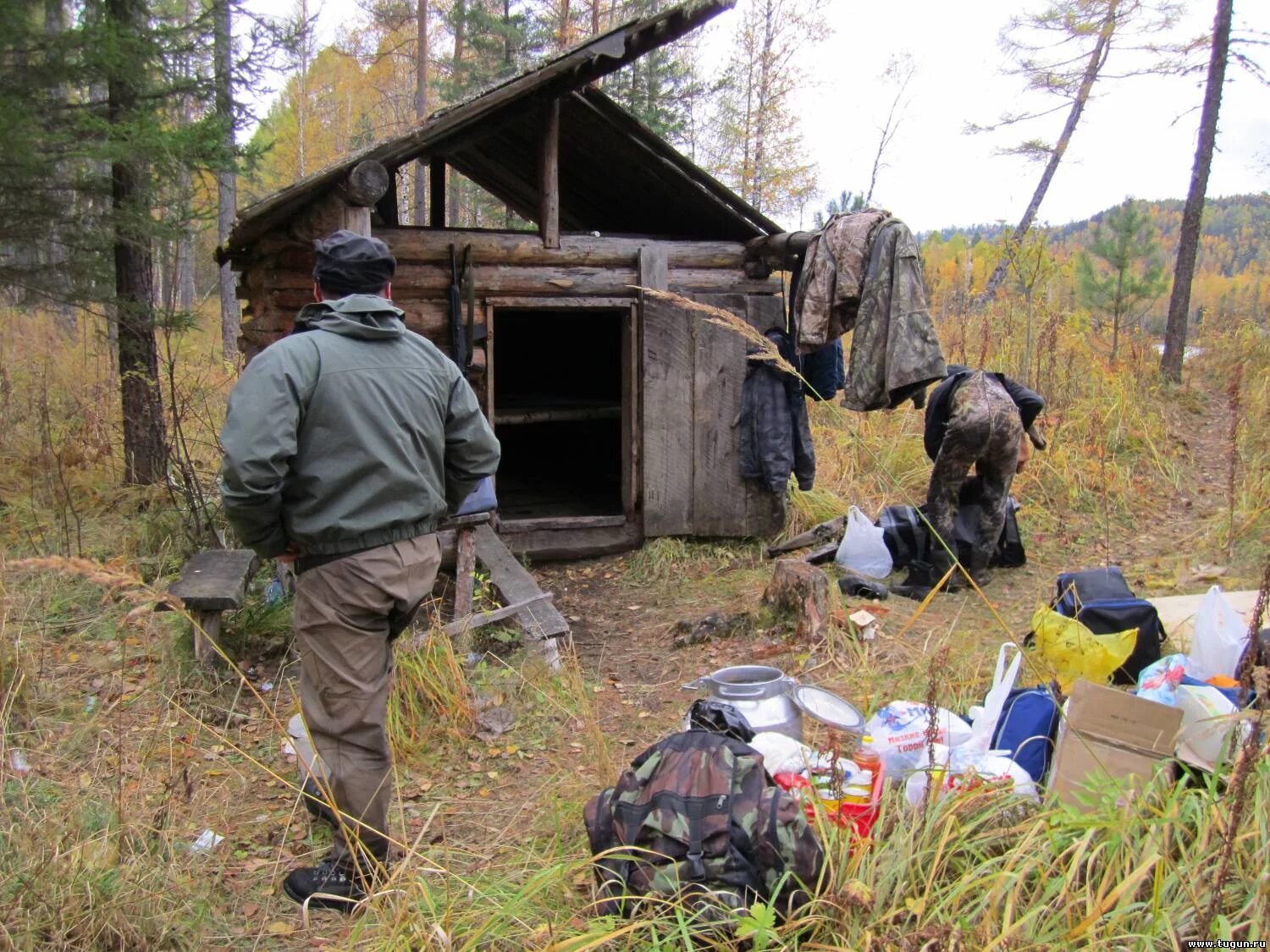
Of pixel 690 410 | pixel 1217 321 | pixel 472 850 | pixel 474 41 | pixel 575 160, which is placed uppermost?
pixel 474 41

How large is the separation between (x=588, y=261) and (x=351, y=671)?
15.1 feet

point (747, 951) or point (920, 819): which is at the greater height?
point (920, 819)

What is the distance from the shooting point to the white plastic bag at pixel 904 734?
3430 millimetres

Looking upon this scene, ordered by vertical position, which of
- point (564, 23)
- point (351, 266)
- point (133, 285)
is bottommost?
point (351, 266)

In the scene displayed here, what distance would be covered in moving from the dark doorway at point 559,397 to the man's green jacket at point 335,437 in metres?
5.63

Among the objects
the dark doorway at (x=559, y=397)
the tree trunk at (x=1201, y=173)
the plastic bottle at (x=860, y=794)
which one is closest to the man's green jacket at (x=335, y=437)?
the plastic bottle at (x=860, y=794)

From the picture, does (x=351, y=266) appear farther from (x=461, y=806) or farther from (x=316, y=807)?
(x=461, y=806)

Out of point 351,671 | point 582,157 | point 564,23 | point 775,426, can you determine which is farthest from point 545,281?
point 564,23

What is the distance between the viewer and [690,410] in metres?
7.37

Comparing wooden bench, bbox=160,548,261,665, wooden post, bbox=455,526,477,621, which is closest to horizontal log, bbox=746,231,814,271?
wooden post, bbox=455,526,477,621

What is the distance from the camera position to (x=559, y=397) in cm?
974

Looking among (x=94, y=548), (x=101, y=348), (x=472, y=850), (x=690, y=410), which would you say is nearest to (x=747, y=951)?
(x=472, y=850)

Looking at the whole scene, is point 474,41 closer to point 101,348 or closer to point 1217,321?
point 101,348

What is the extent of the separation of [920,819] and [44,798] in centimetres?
307
